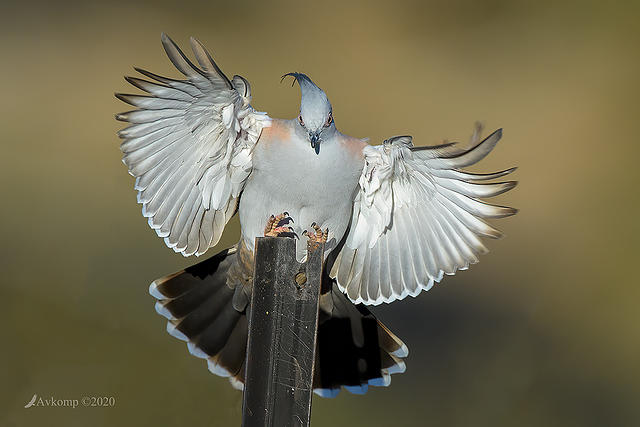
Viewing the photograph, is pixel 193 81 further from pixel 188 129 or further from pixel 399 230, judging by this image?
pixel 399 230

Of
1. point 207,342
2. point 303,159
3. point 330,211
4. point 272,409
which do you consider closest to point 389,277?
point 330,211

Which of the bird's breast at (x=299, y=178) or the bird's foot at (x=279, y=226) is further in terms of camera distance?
the bird's breast at (x=299, y=178)

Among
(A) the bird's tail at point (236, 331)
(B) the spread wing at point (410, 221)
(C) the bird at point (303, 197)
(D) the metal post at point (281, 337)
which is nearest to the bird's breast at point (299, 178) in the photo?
(C) the bird at point (303, 197)

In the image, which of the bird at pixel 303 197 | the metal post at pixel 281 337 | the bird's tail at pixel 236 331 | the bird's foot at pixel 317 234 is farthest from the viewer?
the bird's tail at pixel 236 331

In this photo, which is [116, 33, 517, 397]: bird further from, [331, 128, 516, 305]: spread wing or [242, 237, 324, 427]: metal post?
[242, 237, 324, 427]: metal post

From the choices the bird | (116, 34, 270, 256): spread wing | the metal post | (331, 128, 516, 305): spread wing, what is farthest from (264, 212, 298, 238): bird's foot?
the metal post

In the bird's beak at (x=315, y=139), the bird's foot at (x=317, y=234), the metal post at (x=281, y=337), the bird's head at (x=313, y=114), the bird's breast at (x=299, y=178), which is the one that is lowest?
the metal post at (x=281, y=337)

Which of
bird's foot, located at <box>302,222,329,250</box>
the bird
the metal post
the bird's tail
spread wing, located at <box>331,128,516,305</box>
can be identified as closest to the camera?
the metal post

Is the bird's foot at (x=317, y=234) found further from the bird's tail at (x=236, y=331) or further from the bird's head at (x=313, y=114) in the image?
the bird's tail at (x=236, y=331)
